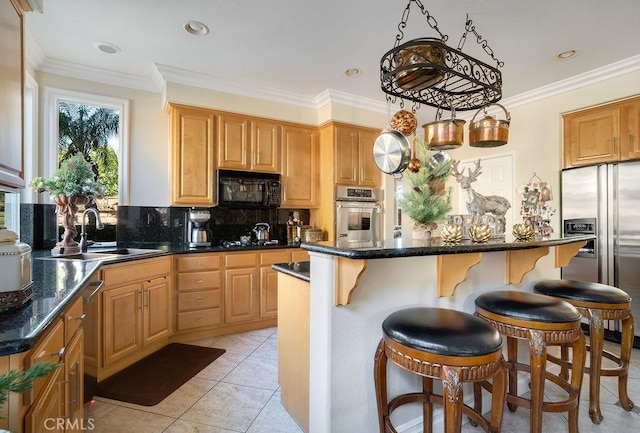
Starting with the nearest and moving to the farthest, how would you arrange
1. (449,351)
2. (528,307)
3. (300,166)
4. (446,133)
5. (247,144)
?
(449,351) < (528,307) < (446,133) < (247,144) < (300,166)

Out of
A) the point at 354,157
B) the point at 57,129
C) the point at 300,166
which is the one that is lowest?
the point at 300,166

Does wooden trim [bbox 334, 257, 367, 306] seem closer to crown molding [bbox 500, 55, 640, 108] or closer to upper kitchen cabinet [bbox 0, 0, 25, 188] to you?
upper kitchen cabinet [bbox 0, 0, 25, 188]

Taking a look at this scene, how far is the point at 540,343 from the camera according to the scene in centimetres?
143

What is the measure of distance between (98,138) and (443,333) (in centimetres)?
380

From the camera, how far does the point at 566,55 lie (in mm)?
2934

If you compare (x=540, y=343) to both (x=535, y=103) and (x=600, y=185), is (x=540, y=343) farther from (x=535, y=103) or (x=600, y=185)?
(x=535, y=103)

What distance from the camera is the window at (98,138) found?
10.3 ft

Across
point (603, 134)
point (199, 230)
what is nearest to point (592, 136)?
point (603, 134)

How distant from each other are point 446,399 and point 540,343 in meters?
0.63

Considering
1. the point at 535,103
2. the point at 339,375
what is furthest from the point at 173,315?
the point at 535,103

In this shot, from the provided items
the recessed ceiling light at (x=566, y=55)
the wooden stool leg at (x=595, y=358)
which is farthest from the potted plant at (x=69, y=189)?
the recessed ceiling light at (x=566, y=55)

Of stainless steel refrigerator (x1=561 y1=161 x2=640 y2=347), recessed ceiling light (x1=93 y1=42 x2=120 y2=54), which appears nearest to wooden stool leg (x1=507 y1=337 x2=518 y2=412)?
stainless steel refrigerator (x1=561 y1=161 x2=640 y2=347)

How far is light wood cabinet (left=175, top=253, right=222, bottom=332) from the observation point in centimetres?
305

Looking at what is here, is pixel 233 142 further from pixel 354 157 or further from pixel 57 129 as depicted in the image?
pixel 57 129
